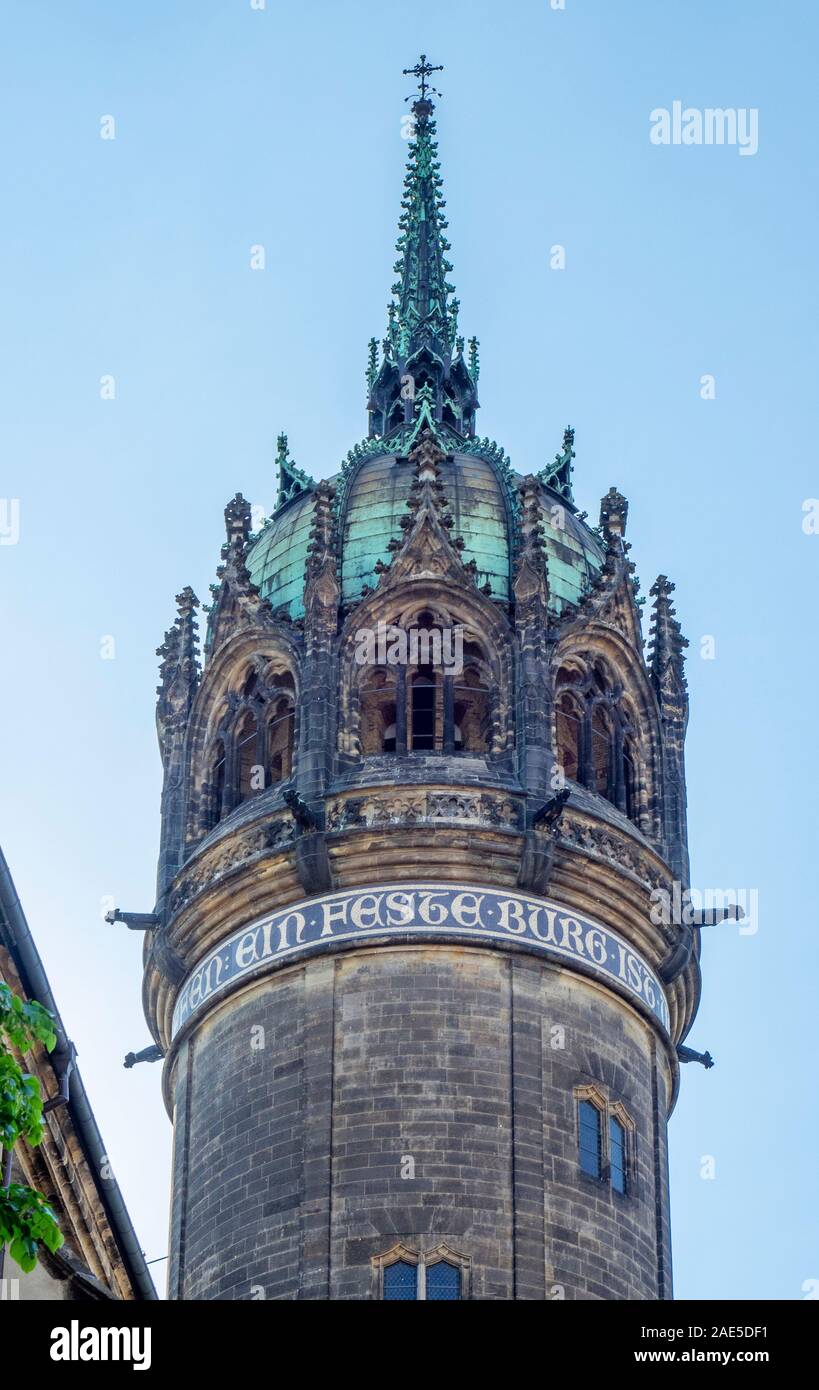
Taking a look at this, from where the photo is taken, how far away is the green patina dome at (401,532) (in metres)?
55.5

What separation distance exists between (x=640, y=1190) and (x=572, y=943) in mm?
4119

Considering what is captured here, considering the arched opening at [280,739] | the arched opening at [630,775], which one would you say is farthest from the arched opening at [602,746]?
the arched opening at [280,739]

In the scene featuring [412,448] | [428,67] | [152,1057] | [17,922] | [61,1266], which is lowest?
[61,1266]

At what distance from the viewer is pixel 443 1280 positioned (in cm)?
4688

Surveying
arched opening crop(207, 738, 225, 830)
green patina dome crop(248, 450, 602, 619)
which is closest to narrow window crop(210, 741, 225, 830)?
arched opening crop(207, 738, 225, 830)

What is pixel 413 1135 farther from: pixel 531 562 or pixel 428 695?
pixel 531 562

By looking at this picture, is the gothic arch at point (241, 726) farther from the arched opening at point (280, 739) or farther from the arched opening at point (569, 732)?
the arched opening at point (569, 732)

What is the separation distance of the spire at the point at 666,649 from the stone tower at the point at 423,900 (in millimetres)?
66

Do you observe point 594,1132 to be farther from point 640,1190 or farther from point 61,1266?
point 61,1266
